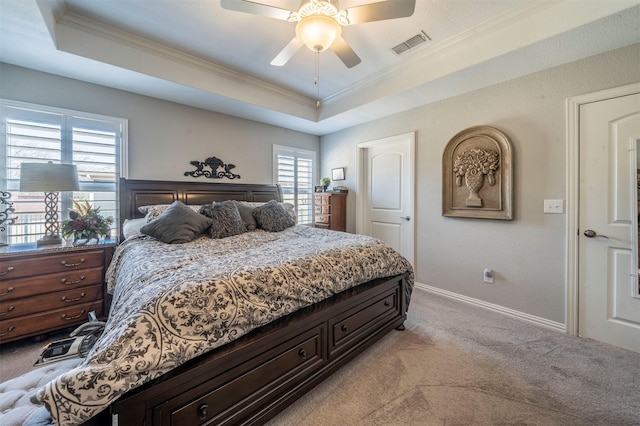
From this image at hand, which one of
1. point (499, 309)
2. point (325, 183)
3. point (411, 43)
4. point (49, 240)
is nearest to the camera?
point (49, 240)

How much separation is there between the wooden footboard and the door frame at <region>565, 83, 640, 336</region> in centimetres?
191

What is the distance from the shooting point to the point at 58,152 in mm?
2605

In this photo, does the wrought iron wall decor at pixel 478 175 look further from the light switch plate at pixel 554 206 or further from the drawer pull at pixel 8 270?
the drawer pull at pixel 8 270

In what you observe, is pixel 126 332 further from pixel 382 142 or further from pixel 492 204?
pixel 382 142

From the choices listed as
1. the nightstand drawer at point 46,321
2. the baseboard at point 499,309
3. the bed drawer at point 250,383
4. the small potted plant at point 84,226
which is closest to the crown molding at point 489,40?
the baseboard at point 499,309

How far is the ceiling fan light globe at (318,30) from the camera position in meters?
1.69

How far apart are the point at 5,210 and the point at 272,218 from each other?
2547 millimetres

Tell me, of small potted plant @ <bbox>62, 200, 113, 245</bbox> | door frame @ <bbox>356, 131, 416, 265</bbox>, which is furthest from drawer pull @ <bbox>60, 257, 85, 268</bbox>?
door frame @ <bbox>356, 131, 416, 265</bbox>

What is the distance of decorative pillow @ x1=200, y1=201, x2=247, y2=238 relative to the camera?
2678 mm

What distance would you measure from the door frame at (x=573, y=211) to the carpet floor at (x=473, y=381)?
25cm

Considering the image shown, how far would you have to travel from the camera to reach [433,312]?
276 centimetres

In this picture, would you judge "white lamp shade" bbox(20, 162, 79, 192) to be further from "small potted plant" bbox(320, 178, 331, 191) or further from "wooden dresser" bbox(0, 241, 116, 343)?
"small potted plant" bbox(320, 178, 331, 191)

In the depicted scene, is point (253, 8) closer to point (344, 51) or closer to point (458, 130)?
point (344, 51)

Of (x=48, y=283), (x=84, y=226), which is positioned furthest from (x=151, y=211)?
(x=48, y=283)
